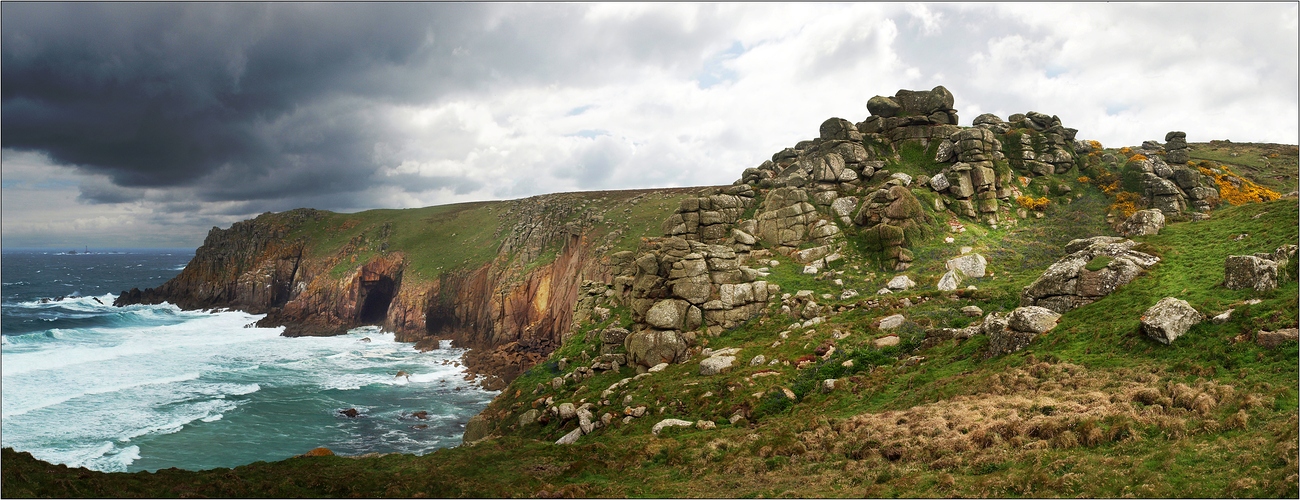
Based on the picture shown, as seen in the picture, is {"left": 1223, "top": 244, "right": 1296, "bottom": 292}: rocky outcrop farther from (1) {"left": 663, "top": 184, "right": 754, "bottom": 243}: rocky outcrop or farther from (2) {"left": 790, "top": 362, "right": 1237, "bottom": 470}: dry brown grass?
(1) {"left": 663, "top": 184, "right": 754, "bottom": 243}: rocky outcrop

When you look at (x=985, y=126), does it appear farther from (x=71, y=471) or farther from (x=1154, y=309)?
(x=71, y=471)

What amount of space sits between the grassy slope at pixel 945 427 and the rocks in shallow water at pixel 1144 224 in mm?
6255

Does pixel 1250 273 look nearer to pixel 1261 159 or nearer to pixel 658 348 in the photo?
pixel 658 348

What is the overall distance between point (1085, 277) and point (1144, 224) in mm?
17596

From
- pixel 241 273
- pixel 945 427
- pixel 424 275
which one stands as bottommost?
pixel 945 427

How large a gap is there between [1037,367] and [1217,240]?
1728 cm

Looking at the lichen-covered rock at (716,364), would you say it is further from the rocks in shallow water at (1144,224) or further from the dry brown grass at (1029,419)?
the rocks in shallow water at (1144,224)

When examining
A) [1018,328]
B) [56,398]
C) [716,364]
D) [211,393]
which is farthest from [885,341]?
[56,398]

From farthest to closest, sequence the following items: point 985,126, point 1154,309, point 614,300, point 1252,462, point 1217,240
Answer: point 985,126 → point 614,300 → point 1217,240 → point 1154,309 → point 1252,462

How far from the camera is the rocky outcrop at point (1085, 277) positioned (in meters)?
24.5

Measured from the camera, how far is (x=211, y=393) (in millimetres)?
53000

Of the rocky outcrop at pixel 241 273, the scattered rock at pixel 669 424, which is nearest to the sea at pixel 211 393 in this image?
the rocky outcrop at pixel 241 273

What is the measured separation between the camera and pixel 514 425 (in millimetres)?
29719

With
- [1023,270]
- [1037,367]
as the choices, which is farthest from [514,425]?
[1023,270]
